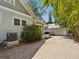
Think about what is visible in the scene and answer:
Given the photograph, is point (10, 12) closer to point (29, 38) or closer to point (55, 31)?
point (29, 38)

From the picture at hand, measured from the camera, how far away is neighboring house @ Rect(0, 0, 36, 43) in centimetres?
1609

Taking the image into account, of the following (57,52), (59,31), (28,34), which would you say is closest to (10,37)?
(28,34)

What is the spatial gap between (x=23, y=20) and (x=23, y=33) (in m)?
1.97

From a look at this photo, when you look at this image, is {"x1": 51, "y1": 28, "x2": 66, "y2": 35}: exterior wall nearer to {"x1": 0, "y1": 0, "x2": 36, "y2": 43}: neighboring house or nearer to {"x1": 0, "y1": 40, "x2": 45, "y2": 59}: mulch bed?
{"x1": 0, "y1": 0, "x2": 36, "y2": 43}: neighboring house

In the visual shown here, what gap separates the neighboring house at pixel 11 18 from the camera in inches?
634

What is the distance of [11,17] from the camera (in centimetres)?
1788

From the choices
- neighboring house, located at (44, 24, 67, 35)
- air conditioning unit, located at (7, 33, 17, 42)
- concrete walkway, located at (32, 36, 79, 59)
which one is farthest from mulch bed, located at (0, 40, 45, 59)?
neighboring house, located at (44, 24, 67, 35)

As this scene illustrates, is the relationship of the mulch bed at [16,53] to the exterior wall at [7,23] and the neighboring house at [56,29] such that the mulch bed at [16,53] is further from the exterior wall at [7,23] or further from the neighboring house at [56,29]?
the neighboring house at [56,29]

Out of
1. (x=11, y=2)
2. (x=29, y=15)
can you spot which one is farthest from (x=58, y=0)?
(x=29, y=15)

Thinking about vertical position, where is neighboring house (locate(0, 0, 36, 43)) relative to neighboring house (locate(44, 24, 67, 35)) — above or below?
above

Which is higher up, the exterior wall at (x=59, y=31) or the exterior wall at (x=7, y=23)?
the exterior wall at (x=7, y=23)

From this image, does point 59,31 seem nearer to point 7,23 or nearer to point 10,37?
point 7,23

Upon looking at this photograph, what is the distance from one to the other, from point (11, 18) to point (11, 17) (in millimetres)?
112

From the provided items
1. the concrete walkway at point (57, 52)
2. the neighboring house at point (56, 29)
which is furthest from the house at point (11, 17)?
the neighboring house at point (56, 29)
